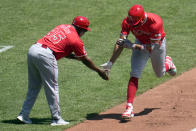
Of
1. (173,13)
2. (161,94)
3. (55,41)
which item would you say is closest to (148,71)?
(161,94)

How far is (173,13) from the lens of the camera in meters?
16.3

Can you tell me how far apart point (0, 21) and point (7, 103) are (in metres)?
7.39

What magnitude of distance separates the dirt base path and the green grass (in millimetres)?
297

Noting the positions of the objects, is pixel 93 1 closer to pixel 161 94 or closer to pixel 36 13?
pixel 36 13

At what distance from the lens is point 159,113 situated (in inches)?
336

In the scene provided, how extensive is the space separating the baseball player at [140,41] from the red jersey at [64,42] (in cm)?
84

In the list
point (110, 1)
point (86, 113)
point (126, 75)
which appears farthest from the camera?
point (110, 1)

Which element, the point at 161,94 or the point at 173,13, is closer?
the point at 161,94

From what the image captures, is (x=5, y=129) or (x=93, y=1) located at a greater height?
(x=93, y=1)

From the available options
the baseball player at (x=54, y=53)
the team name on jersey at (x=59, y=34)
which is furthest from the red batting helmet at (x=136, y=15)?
the team name on jersey at (x=59, y=34)

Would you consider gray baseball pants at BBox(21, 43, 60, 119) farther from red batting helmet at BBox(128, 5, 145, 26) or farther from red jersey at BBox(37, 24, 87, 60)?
red batting helmet at BBox(128, 5, 145, 26)

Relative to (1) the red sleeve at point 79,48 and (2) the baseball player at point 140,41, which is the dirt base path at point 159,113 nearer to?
(2) the baseball player at point 140,41

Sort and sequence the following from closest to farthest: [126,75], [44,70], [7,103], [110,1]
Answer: [44,70], [7,103], [126,75], [110,1]

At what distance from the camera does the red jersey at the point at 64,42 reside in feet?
25.2
